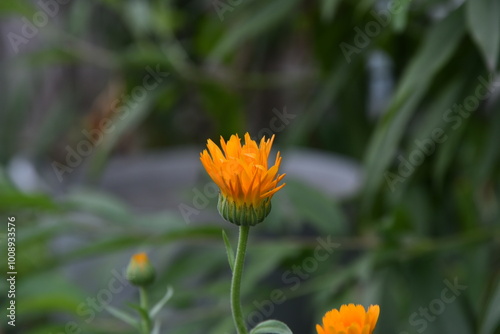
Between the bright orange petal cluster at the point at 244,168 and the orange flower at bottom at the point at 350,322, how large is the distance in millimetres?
44

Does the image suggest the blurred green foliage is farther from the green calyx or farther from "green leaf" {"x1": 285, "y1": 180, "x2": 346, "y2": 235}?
the green calyx

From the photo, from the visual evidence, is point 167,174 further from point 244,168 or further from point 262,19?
point 244,168

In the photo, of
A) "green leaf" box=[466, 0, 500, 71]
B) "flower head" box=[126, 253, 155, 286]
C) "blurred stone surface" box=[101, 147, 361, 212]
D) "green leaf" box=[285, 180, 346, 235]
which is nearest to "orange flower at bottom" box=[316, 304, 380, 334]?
"flower head" box=[126, 253, 155, 286]

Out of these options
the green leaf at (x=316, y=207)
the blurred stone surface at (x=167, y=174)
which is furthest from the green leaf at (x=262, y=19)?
the blurred stone surface at (x=167, y=174)

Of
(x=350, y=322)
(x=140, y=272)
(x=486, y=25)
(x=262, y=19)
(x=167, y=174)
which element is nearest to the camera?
(x=350, y=322)

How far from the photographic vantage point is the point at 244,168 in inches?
9.8

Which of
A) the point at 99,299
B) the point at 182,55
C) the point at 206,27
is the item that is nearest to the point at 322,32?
the point at 206,27

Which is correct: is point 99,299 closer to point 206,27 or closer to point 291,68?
point 206,27

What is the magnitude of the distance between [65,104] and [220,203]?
104 cm

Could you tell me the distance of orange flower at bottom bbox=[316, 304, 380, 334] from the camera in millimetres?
227

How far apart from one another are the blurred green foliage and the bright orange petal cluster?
0.70ft

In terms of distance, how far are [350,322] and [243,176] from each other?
59 millimetres

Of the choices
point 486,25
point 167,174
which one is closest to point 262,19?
point 486,25

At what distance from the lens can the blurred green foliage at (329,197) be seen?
2.05 ft
